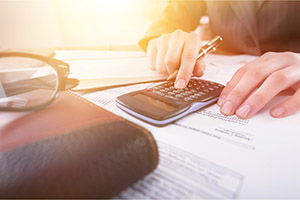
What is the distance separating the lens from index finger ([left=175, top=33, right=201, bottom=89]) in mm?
353

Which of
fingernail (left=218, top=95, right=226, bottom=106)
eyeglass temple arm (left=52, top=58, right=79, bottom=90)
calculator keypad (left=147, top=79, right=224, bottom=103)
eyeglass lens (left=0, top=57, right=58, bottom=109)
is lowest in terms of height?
fingernail (left=218, top=95, right=226, bottom=106)

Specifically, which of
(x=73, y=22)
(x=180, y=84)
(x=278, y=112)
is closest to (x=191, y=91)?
(x=180, y=84)

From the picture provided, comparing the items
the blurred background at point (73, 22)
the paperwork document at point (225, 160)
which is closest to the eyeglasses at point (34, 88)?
the paperwork document at point (225, 160)

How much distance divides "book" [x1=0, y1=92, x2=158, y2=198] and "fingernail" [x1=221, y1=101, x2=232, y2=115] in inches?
6.2

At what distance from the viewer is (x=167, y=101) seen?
0.28m

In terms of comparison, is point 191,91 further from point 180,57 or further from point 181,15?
point 181,15

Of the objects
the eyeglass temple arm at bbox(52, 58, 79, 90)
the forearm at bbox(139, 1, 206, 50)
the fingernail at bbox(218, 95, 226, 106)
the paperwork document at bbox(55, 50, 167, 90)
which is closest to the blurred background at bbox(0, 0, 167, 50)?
the paperwork document at bbox(55, 50, 167, 90)

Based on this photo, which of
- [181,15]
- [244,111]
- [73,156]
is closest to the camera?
[73,156]

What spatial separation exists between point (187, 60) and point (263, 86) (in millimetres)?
157

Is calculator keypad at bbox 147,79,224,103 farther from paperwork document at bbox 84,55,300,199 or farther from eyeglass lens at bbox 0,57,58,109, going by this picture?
eyeglass lens at bbox 0,57,58,109

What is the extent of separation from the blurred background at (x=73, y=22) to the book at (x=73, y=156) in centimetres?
49

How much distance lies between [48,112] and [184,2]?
940 millimetres

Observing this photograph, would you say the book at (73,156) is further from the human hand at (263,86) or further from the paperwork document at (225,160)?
the human hand at (263,86)

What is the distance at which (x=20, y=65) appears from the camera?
526 millimetres
